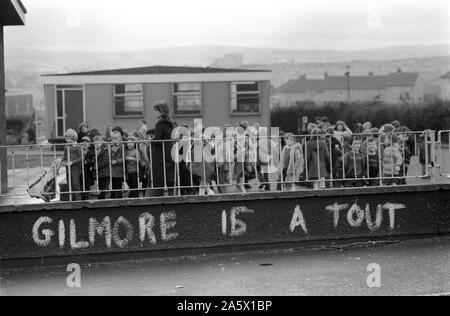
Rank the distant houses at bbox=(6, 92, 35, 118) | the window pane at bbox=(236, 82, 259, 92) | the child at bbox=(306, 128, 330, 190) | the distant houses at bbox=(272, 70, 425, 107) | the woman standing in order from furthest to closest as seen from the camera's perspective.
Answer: the distant houses at bbox=(272, 70, 425, 107) → the distant houses at bbox=(6, 92, 35, 118) → the window pane at bbox=(236, 82, 259, 92) → the child at bbox=(306, 128, 330, 190) → the woman standing

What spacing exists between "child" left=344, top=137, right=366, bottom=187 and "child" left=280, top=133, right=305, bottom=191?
2.42ft

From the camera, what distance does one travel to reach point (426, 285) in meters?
8.32

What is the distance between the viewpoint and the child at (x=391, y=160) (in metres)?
11.3

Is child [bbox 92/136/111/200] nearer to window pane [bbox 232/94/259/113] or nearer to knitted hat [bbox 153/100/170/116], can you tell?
knitted hat [bbox 153/100/170/116]

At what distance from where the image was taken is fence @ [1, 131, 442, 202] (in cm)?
1067

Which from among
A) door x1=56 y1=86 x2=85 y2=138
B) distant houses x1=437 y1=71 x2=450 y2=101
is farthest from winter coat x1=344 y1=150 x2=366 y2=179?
distant houses x1=437 y1=71 x2=450 y2=101

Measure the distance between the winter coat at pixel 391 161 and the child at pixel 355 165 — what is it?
14.9 inches

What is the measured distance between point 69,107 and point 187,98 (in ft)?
25.9

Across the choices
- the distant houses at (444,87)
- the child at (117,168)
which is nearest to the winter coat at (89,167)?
the child at (117,168)

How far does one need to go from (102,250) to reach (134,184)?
147cm

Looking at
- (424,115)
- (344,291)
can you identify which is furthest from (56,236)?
(424,115)

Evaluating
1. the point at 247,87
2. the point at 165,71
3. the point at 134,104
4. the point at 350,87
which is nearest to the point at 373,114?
the point at 247,87

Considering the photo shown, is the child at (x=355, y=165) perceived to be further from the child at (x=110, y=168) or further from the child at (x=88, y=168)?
the child at (x=88, y=168)

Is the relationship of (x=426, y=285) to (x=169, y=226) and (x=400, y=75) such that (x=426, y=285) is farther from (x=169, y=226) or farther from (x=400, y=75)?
(x=400, y=75)
